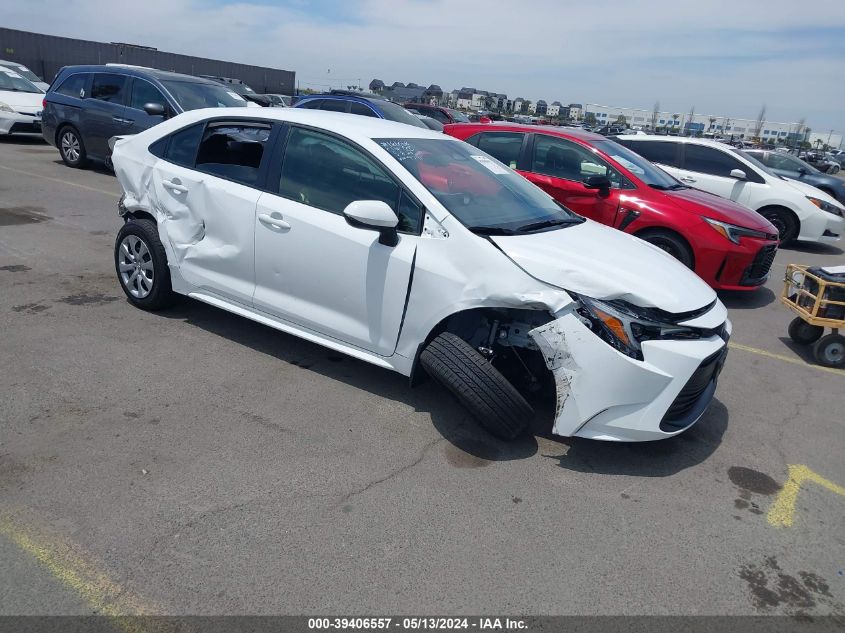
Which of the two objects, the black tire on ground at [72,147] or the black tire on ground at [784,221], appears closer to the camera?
the black tire on ground at [784,221]

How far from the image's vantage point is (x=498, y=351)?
3871 mm

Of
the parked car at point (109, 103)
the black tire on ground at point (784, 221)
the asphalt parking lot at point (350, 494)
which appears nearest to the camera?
the asphalt parking lot at point (350, 494)

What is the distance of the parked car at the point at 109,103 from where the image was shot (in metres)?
10.6

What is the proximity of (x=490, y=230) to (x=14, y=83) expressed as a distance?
51.9 ft

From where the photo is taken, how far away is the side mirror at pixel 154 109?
9.90m

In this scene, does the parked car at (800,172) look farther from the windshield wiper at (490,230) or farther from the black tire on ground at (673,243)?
the windshield wiper at (490,230)

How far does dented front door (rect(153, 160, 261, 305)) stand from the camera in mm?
4383

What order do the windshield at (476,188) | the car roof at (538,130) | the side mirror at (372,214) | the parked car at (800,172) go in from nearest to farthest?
1. the side mirror at (372,214)
2. the windshield at (476,188)
3. the car roof at (538,130)
4. the parked car at (800,172)

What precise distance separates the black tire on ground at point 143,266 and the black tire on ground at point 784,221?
9434mm

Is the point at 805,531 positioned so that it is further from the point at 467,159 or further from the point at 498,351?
the point at 467,159

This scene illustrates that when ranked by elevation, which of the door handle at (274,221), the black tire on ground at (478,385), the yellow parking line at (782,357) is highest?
the door handle at (274,221)

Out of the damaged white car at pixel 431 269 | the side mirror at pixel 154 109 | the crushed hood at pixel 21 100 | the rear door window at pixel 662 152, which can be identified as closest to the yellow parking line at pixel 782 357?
the damaged white car at pixel 431 269

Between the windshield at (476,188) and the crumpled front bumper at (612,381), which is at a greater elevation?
the windshield at (476,188)

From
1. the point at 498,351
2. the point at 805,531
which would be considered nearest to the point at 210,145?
the point at 498,351
